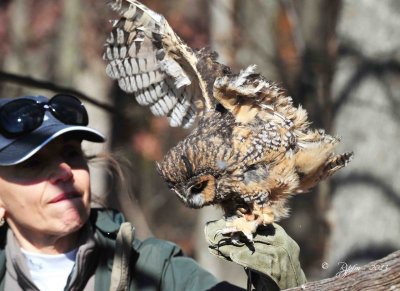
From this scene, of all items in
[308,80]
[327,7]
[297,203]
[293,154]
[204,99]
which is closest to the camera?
[293,154]

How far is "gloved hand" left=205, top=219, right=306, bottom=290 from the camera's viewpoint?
121 inches

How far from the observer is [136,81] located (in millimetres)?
4102

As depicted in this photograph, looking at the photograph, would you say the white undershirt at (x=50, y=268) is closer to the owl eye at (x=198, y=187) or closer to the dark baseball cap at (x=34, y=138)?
the dark baseball cap at (x=34, y=138)

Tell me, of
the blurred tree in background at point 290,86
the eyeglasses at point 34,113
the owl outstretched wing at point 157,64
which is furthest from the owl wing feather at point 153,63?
the eyeglasses at point 34,113

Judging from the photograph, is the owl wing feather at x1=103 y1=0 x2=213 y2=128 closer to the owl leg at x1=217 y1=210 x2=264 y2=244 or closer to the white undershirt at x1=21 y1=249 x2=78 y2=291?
the owl leg at x1=217 y1=210 x2=264 y2=244

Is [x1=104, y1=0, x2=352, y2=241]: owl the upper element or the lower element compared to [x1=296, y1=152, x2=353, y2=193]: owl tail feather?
upper

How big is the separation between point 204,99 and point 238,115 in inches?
17.3

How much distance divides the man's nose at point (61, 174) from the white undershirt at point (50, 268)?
1.02ft

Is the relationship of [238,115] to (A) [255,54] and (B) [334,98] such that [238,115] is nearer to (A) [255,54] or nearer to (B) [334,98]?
(B) [334,98]

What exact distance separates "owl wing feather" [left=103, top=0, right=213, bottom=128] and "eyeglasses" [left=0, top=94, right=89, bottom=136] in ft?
1.63

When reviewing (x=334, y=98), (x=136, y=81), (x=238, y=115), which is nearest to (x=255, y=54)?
(x=334, y=98)

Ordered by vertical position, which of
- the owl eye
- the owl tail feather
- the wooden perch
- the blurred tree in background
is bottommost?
the blurred tree in background

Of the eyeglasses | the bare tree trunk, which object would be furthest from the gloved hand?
the bare tree trunk

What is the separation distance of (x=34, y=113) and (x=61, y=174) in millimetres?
276
